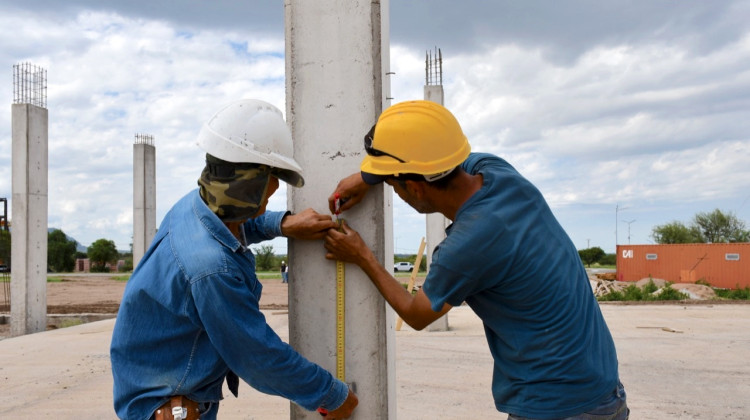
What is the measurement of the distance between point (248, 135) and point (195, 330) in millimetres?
719

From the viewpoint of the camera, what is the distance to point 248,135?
2.21 metres

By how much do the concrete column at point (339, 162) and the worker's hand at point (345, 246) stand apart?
0.07 metres

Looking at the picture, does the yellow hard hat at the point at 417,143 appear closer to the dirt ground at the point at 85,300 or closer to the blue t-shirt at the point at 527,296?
the blue t-shirt at the point at 527,296

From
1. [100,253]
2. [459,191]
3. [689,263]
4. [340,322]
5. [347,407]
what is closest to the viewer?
[459,191]

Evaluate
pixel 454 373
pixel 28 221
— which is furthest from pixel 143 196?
pixel 454 373

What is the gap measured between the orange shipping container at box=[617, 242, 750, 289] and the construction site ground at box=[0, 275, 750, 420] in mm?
12685

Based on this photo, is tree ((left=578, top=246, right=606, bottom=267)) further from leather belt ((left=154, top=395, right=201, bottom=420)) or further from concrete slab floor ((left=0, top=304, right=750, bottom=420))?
leather belt ((left=154, top=395, right=201, bottom=420))

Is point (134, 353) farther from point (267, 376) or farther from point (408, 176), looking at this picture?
point (408, 176)

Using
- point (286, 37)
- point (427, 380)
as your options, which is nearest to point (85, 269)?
point (427, 380)

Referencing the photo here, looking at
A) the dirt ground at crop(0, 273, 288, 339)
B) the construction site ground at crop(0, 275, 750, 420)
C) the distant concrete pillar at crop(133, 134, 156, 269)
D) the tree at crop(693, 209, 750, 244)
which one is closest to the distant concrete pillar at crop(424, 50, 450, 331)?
the construction site ground at crop(0, 275, 750, 420)

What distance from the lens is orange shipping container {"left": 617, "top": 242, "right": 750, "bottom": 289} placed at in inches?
988

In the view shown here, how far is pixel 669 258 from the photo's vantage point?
28094mm

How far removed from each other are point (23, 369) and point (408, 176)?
8.75 m

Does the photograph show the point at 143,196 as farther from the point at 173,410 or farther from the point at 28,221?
the point at 173,410
